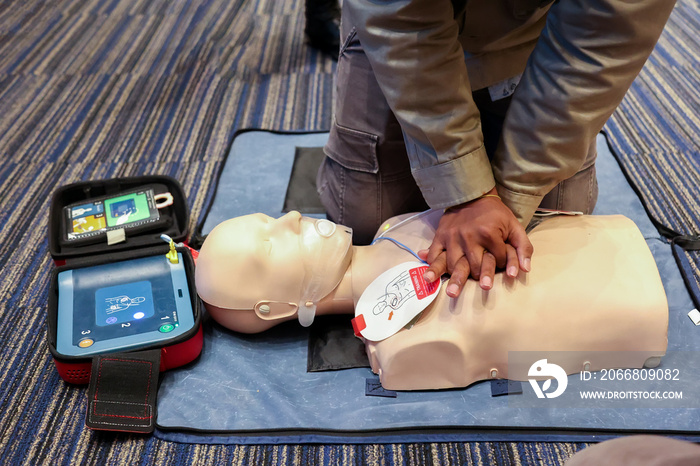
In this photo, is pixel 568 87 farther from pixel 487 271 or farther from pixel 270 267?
pixel 270 267

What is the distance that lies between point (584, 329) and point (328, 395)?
0.49 m

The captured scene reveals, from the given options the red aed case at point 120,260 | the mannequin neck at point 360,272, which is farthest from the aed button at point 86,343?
the mannequin neck at point 360,272

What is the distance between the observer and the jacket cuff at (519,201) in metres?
1.09

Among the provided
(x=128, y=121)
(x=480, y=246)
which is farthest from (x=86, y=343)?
(x=128, y=121)

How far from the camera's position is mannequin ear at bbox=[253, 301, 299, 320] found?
116cm

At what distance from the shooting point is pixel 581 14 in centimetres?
93

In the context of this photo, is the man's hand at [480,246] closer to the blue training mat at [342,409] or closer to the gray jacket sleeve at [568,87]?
the gray jacket sleeve at [568,87]

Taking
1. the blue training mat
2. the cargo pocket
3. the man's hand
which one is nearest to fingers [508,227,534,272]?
the man's hand

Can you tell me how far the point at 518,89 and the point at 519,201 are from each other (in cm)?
21

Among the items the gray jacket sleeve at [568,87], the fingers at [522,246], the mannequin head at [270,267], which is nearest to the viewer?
the gray jacket sleeve at [568,87]

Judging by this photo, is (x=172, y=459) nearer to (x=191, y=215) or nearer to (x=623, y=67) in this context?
(x=191, y=215)

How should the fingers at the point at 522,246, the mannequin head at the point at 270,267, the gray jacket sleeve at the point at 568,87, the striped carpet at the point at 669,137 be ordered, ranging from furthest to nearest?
the striped carpet at the point at 669,137
the mannequin head at the point at 270,267
the fingers at the point at 522,246
the gray jacket sleeve at the point at 568,87

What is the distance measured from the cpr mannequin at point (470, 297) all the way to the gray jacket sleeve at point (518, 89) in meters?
0.14

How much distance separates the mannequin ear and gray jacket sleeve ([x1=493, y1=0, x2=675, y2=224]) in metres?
0.47
